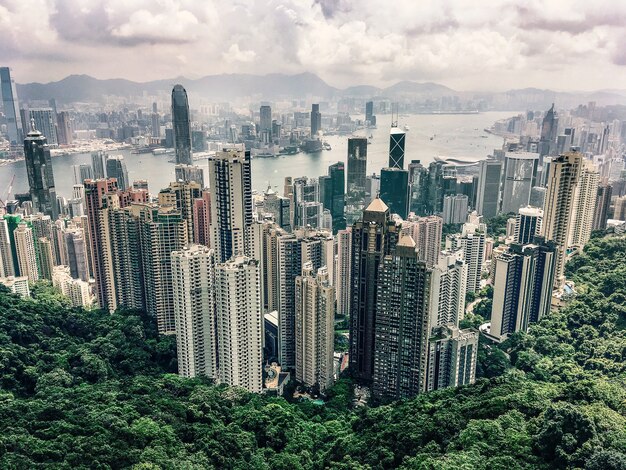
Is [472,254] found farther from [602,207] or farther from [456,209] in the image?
[456,209]

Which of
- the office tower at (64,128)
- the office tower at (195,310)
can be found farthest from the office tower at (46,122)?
the office tower at (195,310)

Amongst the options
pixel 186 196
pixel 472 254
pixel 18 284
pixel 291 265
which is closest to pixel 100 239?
pixel 186 196

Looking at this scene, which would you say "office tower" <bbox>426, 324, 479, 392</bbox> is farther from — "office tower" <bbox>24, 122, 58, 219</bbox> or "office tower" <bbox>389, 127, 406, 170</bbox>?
"office tower" <bbox>24, 122, 58, 219</bbox>

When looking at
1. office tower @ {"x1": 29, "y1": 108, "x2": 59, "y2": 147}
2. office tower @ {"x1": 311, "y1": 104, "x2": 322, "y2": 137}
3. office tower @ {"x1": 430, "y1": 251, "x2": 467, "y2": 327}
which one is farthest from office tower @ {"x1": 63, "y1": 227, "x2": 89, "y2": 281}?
office tower @ {"x1": 311, "y1": 104, "x2": 322, "y2": 137}

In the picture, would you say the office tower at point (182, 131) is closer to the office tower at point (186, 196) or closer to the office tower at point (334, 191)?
the office tower at point (334, 191)

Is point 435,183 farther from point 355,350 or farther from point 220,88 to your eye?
point 355,350

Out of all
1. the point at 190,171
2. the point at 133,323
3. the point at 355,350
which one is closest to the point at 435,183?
the point at 190,171
